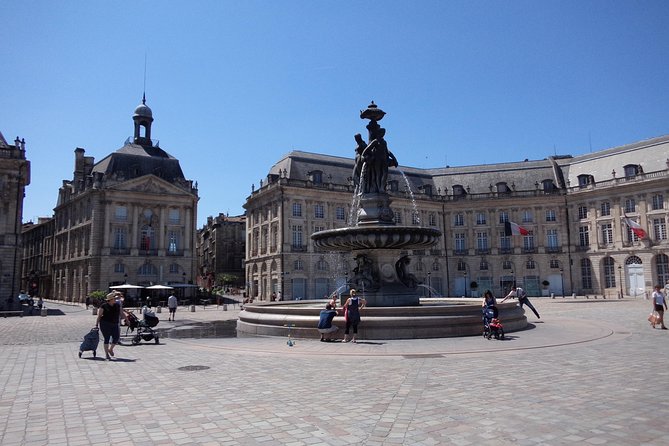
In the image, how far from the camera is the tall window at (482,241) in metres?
63.7

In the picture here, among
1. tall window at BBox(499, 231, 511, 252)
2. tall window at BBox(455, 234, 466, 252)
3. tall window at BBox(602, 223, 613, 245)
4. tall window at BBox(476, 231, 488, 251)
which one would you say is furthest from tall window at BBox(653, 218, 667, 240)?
tall window at BBox(455, 234, 466, 252)

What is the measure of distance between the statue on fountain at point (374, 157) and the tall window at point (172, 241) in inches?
1736

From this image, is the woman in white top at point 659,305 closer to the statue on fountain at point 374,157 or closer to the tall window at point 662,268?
the statue on fountain at point 374,157

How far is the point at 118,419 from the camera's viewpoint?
6.38m

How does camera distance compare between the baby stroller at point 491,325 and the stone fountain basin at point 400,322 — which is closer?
the baby stroller at point 491,325

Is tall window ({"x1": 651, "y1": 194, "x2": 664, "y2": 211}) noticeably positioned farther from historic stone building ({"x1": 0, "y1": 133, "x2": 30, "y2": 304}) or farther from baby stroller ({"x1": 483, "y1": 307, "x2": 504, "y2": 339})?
historic stone building ({"x1": 0, "y1": 133, "x2": 30, "y2": 304})

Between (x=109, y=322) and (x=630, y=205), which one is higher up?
(x=630, y=205)

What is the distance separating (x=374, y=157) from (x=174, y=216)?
45137 millimetres

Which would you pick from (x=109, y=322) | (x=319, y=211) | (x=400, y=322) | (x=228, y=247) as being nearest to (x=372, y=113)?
(x=400, y=322)

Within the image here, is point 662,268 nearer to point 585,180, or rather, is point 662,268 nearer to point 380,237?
point 585,180

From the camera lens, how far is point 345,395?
7.63 metres

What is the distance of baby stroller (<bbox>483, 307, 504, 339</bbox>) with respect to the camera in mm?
13914

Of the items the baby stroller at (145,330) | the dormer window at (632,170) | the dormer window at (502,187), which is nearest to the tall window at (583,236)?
the dormer window at (632,170)

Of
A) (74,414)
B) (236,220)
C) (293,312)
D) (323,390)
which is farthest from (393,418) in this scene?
(236,220)
